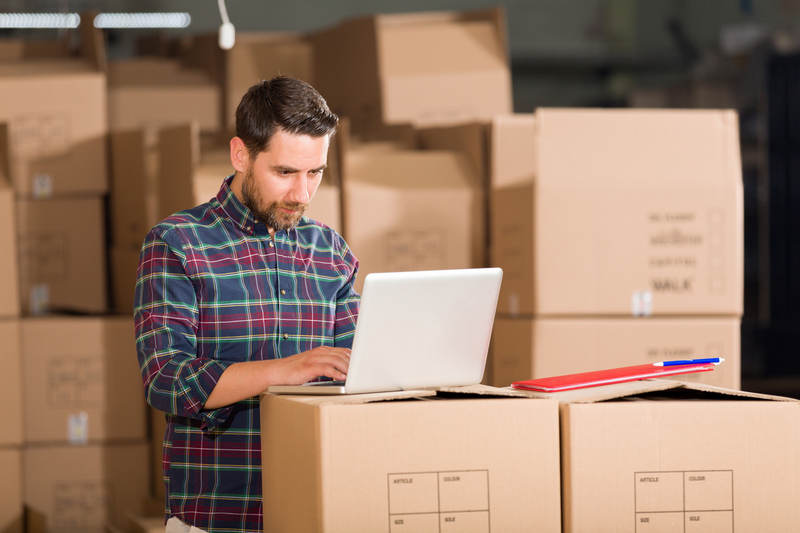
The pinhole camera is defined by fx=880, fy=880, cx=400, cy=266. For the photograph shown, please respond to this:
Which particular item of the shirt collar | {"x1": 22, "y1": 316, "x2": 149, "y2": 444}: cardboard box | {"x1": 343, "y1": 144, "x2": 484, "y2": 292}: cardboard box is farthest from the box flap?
{"x1": 22, "y1": 316, "x2": 149, "y2": 444}: cardboard box

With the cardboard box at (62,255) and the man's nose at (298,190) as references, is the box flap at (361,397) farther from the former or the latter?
the cardboard box at (62,255)

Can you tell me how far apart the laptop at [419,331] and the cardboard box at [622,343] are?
41.3 inches

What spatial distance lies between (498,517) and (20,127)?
2114 millimetres

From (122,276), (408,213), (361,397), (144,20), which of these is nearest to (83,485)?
(122,276)

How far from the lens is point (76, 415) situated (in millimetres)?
2498

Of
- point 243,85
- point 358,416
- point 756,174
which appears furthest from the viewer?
point 756,174

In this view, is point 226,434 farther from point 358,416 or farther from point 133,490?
point 133,490

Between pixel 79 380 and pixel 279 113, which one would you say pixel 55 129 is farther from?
pixel 279 113

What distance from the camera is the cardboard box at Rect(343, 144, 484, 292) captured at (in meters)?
2.28

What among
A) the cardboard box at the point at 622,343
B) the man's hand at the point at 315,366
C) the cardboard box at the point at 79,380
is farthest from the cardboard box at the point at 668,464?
the cardboard box at the point at 79,380

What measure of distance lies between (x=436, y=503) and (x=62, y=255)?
1998 millimetres

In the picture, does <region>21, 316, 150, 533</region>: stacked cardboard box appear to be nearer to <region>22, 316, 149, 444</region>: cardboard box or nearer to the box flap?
<region>22, 316, 149, 444</region>: cardboard box

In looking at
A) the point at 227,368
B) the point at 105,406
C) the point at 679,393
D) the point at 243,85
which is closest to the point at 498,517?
the point at 679,393

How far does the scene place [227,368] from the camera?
114cm
